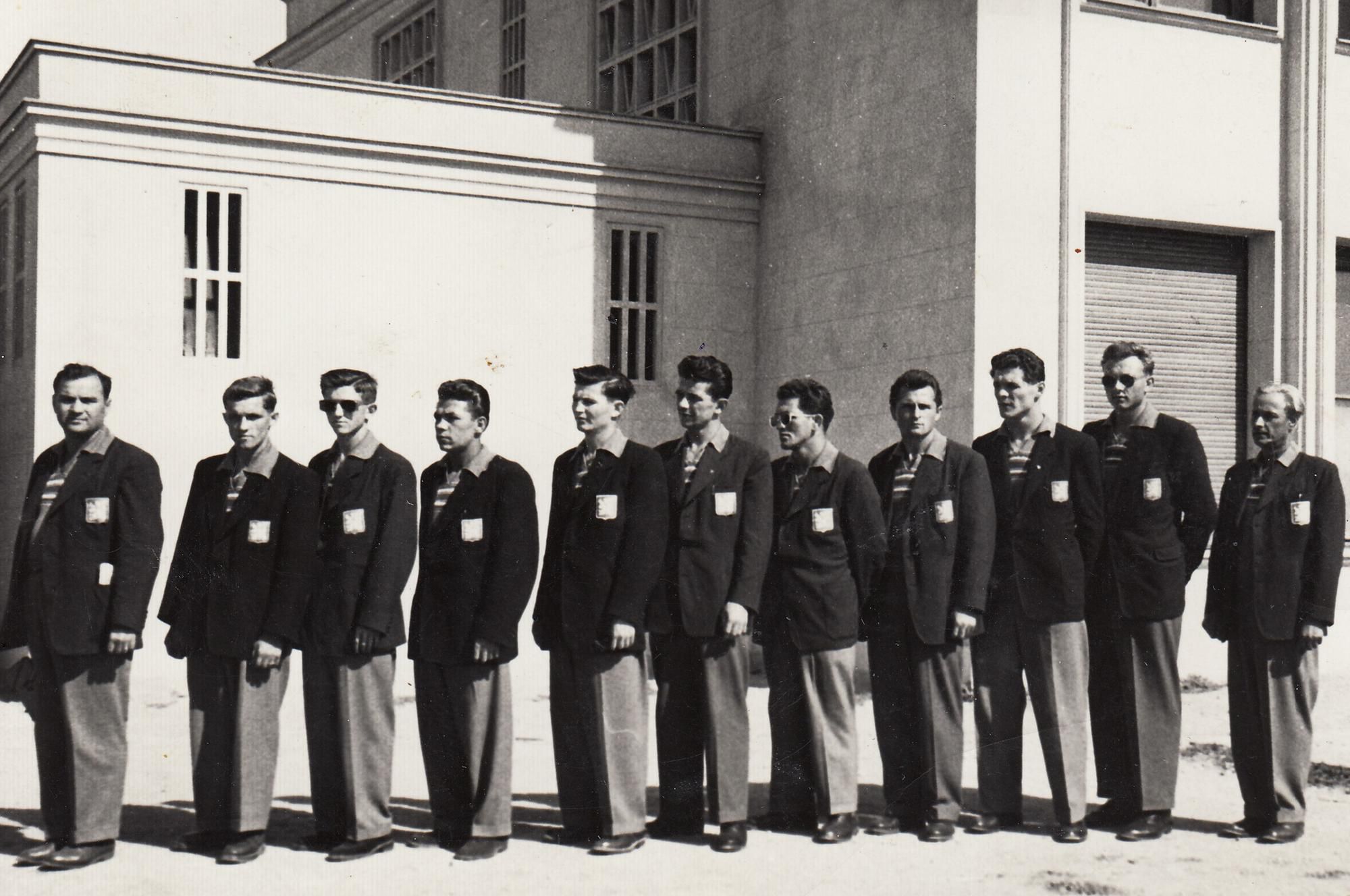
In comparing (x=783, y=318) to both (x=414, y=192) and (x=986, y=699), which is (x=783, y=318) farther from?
(x=986, y=699)

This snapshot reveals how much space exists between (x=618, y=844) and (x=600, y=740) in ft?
1.35

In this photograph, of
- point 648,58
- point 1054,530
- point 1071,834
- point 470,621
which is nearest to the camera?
point 470,621

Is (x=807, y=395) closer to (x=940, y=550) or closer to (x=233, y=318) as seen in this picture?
(x=940, y=550)

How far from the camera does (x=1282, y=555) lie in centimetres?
690

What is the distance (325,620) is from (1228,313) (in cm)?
873

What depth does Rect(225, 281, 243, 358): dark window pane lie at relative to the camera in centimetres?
1222

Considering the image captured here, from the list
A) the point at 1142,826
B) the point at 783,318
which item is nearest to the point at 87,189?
the point at 783,318

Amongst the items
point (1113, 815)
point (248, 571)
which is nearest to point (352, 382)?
point (248, 571)

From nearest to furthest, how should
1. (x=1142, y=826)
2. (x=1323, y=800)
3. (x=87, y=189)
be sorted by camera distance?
(x=1142, y=826)
(x=1323, y=800)
(x=87, y=189)

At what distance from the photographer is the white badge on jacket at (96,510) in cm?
636

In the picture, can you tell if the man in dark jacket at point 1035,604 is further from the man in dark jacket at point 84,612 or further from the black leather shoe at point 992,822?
the man in dark jacket at point 84,612

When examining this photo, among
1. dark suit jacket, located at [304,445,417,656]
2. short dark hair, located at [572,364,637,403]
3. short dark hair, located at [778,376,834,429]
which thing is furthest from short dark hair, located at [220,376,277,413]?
short dark hair, located at [778,376,834,429]

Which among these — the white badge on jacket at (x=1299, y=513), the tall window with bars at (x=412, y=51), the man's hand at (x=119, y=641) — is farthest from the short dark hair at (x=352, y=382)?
the tall window with bars at (x=412, y=51)

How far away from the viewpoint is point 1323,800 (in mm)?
7824
